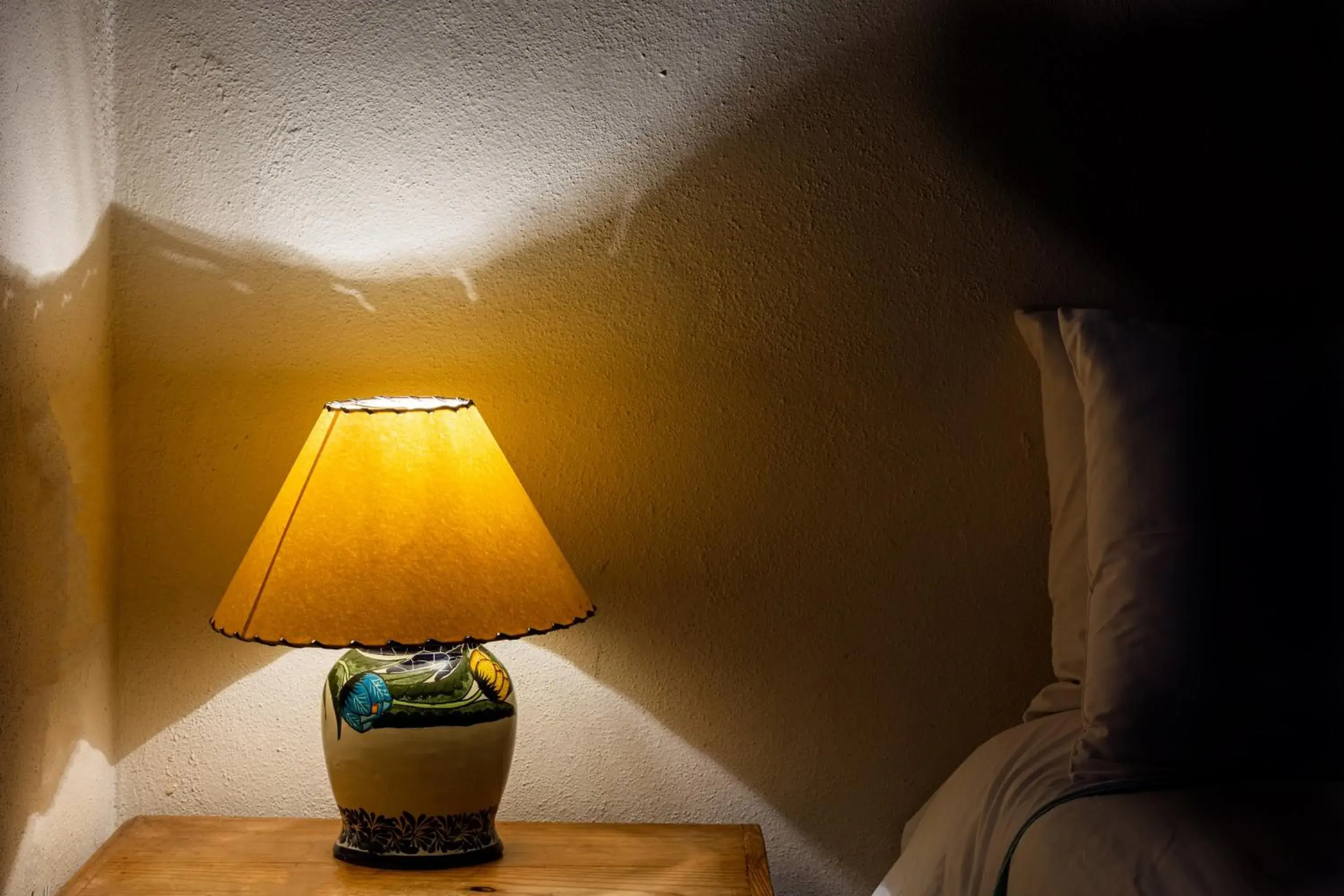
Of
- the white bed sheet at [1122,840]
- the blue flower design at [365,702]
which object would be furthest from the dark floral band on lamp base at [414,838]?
the white bed sheet at [1122,840]

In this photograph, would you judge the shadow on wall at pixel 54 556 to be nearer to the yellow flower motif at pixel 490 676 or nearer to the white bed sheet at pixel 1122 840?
the yellow flower motif at pixel 490 676

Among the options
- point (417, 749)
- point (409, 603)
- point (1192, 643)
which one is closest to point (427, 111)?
point (409, 603)

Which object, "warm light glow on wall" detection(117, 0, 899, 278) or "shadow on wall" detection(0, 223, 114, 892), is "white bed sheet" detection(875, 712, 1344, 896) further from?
"shadow on wall" detection(0, 223, 114, 892)

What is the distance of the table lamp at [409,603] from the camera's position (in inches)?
46.5

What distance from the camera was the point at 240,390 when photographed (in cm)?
152

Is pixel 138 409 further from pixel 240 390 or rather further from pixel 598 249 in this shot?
pixel 598 249

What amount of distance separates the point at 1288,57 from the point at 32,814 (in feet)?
5.67

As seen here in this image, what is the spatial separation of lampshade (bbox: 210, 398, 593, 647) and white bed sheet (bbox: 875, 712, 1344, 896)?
470 millimetres

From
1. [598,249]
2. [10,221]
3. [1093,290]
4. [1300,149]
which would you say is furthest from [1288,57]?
[10,221]

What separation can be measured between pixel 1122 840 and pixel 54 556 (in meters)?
1.16

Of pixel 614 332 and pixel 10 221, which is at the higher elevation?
pixel 10 221

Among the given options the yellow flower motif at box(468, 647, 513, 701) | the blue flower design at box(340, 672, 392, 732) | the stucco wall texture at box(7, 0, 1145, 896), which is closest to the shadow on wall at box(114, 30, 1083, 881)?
the stucco wall texture at box(7, 0, 1145, 896)

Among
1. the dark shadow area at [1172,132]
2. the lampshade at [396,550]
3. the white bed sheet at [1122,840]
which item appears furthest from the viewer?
the dark shadow area at [1172,132]

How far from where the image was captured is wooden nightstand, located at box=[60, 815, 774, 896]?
1257mm
